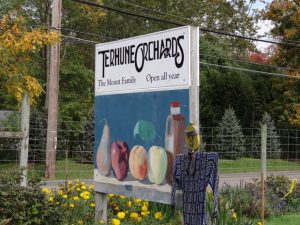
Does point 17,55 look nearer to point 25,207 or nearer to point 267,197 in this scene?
point 25,207

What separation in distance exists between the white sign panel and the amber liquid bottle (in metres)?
0.30

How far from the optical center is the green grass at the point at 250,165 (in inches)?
844

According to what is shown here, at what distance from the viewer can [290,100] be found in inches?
1442

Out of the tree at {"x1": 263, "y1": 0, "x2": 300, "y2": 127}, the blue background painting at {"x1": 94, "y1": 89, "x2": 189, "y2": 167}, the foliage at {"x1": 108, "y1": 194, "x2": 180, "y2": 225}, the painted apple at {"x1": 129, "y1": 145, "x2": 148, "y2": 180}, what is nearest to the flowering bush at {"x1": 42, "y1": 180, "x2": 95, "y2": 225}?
the foliage at {"x1": 108, "y1": 194, "x2": 180, "y2": 225}

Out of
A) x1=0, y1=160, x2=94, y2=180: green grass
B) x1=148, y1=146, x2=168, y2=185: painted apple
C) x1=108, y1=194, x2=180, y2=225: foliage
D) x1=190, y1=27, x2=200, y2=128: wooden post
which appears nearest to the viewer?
x1=190, y1=27, x2=200, y2=128: wooden post

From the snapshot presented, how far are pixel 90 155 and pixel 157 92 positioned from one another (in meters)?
15.6

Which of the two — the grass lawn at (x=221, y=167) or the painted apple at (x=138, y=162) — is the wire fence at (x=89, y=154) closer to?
the grass lawn at (x=221, y=167)

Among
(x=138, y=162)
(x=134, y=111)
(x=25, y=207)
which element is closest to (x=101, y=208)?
(x=138, y=162)

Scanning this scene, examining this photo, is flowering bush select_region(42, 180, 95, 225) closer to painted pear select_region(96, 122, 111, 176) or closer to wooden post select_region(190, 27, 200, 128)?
painted pear select_region(96, 122, 111, 176)

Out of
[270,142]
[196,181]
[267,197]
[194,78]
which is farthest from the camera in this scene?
[270,142]

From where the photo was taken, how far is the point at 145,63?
6.77m

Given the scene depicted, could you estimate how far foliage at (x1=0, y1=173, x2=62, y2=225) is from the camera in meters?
5.75

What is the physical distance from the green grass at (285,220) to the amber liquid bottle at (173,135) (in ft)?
13.1

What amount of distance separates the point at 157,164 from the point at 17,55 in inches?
104
